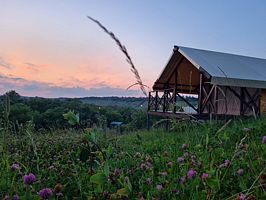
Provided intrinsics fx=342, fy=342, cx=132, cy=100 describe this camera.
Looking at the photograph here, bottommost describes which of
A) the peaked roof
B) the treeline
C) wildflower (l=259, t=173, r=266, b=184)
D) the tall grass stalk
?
the treeline

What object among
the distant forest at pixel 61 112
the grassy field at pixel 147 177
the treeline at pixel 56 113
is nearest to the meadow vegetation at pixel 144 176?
the grassy field at pixel 147 177

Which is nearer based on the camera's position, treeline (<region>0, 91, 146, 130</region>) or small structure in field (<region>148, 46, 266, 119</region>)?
treeline (<region>0, 91, 146, 130</region>)

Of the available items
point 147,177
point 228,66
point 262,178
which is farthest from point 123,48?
point 228,66

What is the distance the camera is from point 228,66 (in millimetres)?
14250

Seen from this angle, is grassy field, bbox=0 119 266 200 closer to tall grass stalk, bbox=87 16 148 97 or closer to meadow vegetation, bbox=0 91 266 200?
meadow vegetation, bbox=0 91 266 200

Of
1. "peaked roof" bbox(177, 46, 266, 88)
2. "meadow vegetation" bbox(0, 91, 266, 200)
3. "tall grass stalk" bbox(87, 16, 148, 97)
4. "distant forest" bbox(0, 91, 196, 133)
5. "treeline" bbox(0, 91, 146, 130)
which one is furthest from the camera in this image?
"peaked roof" bbox(177, 46, 266, 88)

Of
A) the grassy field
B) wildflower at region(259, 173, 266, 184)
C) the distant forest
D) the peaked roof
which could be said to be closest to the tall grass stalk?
the grassy field

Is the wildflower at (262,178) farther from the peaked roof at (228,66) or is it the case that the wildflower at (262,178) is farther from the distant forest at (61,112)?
the peaked roof at (228,66)

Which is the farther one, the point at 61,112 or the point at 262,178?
the point at 61,112

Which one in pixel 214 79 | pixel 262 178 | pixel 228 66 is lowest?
pixel 262 178

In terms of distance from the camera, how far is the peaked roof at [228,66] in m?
12.4

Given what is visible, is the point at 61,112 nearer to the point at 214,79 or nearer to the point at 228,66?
the point at 214,79

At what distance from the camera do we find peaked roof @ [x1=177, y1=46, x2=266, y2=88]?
12.4 m

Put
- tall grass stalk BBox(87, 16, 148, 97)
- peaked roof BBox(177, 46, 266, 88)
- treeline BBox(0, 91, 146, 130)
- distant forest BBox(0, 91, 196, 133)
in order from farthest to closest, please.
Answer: peaked roof BBox(177, 46, 266, 88)
treeline BBox(0, 91, 146, 130)
distant forest BBox(0, 91, 196, 133)
tall grass stalk BBox(87, 16, 148, 97)
